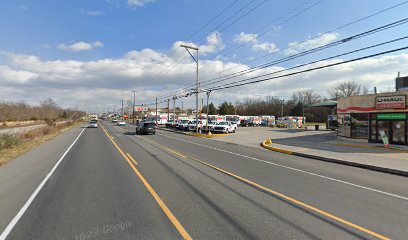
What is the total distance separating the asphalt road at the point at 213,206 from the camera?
4664 mm

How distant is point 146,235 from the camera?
4.47 m

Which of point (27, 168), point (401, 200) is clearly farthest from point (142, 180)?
point (401, 200)

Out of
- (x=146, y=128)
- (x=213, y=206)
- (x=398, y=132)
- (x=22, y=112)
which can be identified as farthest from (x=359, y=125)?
(x=22, y=112)

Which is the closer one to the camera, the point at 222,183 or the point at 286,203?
the point at 286,203

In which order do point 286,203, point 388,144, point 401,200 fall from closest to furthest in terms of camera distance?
point 286,203
point 401,200
point 388,144

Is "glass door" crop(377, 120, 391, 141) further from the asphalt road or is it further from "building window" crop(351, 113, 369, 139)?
the asphalt road

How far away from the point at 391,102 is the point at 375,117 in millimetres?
1878

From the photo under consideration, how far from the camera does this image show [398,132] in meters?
19.8

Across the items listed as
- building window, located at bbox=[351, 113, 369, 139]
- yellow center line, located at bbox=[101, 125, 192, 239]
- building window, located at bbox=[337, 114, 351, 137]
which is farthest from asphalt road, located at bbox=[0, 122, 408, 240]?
building window, located at bbox=[337, 114, 351, 137]

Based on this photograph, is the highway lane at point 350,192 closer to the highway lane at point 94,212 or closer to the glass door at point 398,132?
the highway lane at point 94,212

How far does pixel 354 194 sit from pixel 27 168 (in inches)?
467

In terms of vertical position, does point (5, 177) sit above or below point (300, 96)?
below

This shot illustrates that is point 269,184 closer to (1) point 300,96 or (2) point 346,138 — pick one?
(2) point 346,138

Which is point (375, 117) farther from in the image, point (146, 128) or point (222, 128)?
point (146, 128)
